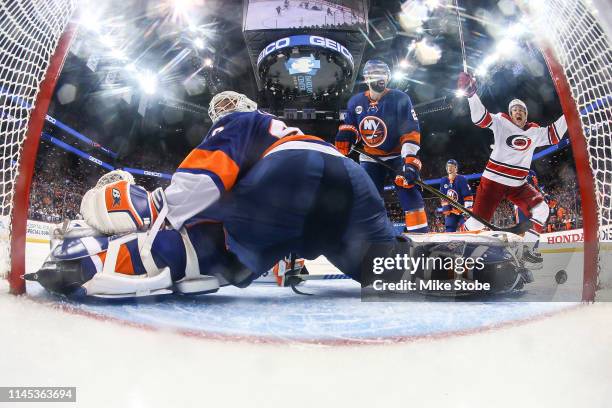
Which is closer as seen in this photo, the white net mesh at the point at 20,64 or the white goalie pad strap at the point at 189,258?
the white goalie pad strap at the point at 189,258

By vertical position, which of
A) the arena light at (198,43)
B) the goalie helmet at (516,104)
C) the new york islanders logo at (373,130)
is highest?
the arena light at (198,43)

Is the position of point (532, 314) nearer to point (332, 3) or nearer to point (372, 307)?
point (372, 307)

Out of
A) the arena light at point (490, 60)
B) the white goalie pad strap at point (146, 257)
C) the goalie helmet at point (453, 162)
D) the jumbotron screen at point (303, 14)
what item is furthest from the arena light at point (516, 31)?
the white goalie pad strap at point (146, 257)

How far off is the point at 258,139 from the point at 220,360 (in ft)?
1.66

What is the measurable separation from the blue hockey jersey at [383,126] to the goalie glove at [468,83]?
231 millimetres

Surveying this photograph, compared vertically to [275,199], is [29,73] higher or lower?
higher

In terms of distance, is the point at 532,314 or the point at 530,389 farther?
the point at 532,314

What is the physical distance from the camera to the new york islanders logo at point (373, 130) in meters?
1.53

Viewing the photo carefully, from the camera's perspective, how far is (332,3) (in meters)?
1.43

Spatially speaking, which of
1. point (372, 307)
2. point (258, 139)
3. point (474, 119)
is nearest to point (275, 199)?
point (258, 139)

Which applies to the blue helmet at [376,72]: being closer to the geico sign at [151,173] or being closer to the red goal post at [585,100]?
the red goal post at [585,100]

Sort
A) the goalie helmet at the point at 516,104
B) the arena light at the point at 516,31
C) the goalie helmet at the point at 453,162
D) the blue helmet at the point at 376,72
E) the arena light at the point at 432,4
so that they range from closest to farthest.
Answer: the arena light at the point at 516,31 → the goalie helmet at the point at 516,104 → the arena light at the point at 432,4 → the blue helmet at the point at 376,72 → the goalie helmet at the point at 453,162

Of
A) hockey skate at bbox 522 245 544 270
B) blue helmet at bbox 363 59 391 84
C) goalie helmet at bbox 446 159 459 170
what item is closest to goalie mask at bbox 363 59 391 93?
blue helmet at bbox 363 59 391 84

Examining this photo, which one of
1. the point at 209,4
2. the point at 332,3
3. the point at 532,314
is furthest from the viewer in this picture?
the point at 332,3
